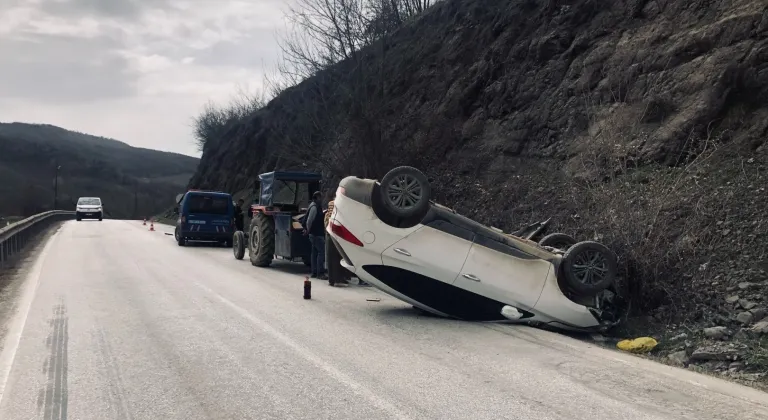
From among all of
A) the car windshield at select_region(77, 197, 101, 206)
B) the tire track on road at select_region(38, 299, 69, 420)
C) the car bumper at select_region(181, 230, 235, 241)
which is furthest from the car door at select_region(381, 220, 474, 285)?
the car windshield at select_region(77, 197, 101, 206)

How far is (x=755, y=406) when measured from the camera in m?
5.41

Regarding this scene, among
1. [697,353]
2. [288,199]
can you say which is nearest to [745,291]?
[697,353]

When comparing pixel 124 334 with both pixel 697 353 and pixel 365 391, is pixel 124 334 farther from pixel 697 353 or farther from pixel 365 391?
pixel 697 353

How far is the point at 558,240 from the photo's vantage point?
409 inches

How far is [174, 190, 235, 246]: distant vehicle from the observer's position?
78.3ft

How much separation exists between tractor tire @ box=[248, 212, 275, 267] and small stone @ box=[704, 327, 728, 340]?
11033mm

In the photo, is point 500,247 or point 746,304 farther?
point 500,247

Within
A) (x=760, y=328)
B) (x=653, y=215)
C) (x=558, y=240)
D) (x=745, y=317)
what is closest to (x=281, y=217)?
(x=558, y=240)

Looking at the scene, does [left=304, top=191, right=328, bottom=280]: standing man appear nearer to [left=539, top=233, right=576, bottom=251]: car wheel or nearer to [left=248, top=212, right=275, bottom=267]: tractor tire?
[left=248, top=212, right=275, bottom=267]: tractor tire

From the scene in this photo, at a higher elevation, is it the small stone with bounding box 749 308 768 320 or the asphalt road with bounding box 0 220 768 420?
the small stone with bounding box 749 308 768 320

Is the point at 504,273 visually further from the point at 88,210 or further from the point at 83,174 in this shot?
the point at 83,174

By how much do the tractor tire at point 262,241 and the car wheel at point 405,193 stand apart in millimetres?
8127

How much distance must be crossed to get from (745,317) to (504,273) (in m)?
2.90

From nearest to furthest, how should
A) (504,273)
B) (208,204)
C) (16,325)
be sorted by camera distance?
1. (16,325)
2. (504,273)
3. (208,204)
